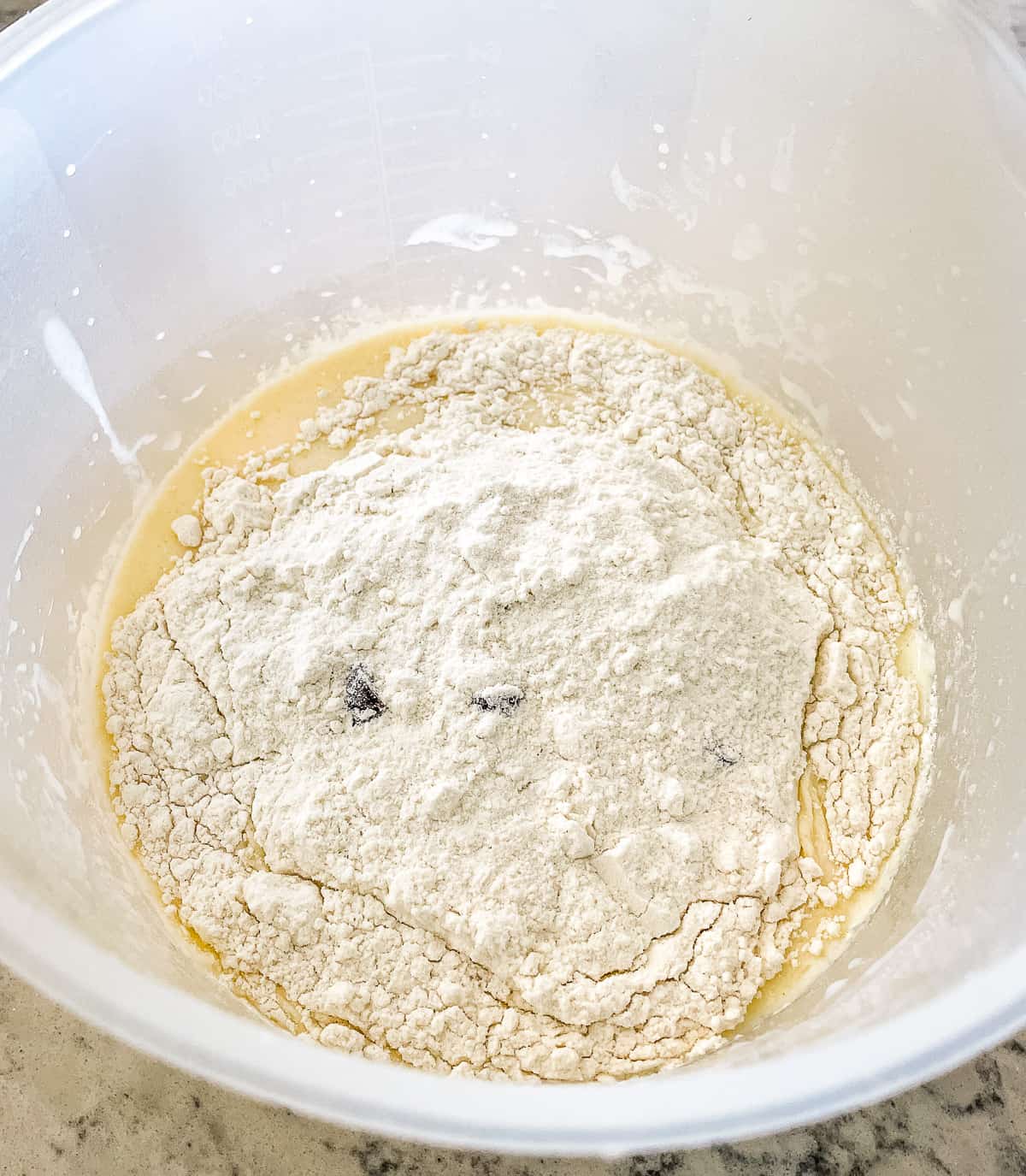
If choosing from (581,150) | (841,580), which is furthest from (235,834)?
(581,150)

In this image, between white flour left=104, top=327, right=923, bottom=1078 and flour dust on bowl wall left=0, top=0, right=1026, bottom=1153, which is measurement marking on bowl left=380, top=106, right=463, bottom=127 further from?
white flour left=104, top=327, right=923, bottom=1078

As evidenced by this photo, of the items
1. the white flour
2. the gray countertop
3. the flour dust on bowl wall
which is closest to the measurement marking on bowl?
the flour dust on bowl wall

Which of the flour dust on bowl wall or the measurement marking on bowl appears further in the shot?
the measurement marking on bowl

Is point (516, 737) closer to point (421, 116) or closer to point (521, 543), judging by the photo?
point (521, 543)

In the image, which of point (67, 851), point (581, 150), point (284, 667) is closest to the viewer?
point (67, 851)

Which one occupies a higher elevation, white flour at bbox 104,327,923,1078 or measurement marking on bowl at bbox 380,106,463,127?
measurement marking on bowl at bbox 380,106,463,127

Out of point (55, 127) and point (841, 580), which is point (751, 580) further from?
point (55, 127)

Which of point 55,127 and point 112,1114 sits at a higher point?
point 55,127
